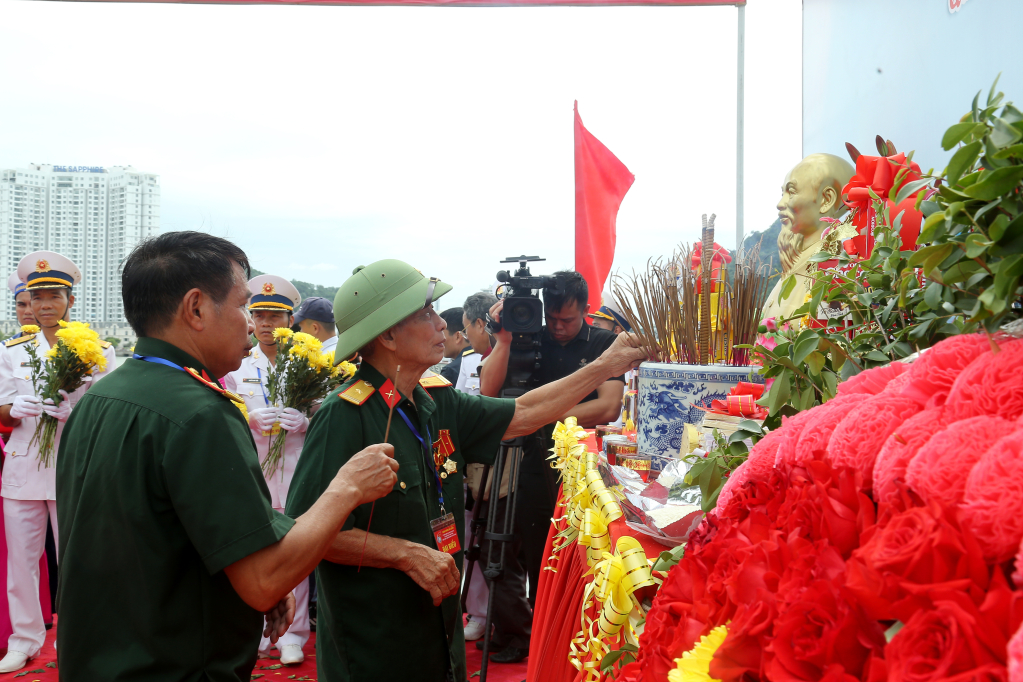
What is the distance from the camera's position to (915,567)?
39cm

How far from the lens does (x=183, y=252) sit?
1531 millimetres

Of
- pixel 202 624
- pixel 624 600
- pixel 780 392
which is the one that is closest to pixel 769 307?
pixel 780 392

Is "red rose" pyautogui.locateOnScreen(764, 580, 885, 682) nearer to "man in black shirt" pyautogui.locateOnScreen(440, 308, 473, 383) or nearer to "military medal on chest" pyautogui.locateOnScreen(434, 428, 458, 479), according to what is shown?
"military medal on chest" pyautogui.locateOnScreen(434, 428, 458, 479)

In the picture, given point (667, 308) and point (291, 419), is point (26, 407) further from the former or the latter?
point (667, 308)

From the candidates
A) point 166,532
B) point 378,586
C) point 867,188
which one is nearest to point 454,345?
point 378,586

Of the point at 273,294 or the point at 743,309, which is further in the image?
the point at 273,294

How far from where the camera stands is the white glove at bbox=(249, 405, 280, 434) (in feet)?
13.3

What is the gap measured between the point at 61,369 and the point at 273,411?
1160 millimetres

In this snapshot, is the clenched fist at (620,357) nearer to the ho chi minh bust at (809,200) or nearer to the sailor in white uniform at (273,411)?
the ho chi minh bust at (809,200)

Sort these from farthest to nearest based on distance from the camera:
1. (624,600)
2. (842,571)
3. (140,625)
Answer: (140,625)
(624,600)
(842,571)

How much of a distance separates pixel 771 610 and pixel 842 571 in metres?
0.05

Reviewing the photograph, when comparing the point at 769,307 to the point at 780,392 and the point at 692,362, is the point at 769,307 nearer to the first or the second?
the point at 692,362

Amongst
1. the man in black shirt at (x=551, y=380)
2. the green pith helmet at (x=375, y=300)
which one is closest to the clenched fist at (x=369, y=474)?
the green pith helmet at (x=375, y=300)

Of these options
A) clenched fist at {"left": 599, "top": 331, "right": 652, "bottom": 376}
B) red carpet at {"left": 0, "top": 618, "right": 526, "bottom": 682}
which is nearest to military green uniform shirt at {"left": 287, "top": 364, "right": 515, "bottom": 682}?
clenched fist at {"left": 599, "top": 331, "right": 652, "bottom": 376}
